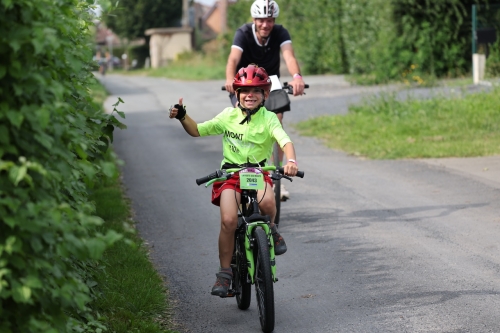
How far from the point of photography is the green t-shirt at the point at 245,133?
6.34m

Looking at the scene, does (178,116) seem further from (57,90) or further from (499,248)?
(499,248)

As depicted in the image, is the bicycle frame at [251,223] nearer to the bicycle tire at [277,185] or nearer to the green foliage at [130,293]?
the green foliage at [130,293]

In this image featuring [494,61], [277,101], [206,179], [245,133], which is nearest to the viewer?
[206,179]

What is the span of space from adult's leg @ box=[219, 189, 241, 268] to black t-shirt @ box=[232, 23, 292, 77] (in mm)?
3243

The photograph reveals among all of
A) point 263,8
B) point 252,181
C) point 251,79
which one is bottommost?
point 252,181

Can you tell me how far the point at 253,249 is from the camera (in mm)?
5855

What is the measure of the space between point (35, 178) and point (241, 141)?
9.32 ft

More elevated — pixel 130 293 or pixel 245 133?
pixel 245 133

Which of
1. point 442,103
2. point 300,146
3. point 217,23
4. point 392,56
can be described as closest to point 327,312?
point 300,146

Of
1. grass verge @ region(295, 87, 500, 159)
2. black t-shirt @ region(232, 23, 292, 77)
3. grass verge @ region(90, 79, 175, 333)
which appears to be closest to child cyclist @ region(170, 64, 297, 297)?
grass verge @ region(90, 79, 175, 333)

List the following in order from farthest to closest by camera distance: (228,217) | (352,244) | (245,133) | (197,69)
A: (197,69) → (352,244) → (245,133) → (228,217)

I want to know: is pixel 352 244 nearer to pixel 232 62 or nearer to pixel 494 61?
pixel 232 62

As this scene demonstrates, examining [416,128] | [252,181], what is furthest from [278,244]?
[416,128]

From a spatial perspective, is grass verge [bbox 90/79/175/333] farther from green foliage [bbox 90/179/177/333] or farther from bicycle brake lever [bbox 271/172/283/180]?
bicycle brake lever [bbox 271/172/283/180]
